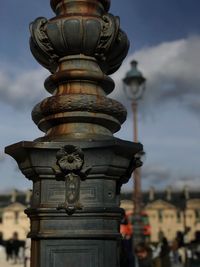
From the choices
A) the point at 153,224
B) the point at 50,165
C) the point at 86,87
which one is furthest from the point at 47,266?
the point at 153,224

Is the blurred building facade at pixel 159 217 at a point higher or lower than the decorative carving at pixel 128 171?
higher

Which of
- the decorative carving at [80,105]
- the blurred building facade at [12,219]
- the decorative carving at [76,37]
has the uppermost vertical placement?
the blurred building facade at [12,219]

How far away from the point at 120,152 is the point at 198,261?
14.8m

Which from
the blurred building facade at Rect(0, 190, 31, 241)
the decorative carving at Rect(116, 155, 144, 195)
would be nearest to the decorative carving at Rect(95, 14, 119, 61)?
the decorative carving at Rect(116, 155, 144, 195)

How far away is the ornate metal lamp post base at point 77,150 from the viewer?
3861 mm

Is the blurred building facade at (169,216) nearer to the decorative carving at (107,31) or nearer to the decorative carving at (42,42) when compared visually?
the decorative carving at (42,42)

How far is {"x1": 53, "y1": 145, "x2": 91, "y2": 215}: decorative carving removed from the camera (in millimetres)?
3880

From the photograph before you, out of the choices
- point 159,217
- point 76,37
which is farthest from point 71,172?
point 159,217

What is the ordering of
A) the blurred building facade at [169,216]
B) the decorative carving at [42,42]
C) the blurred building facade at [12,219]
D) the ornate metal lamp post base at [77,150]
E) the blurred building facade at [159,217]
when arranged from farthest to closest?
the blurred building facade at [12,219] → the blurred building facade at [159,217] → the blurred building facade at [169,216] → the decorative carving at [42,42] → the ornate metal lamp post base at [77,150]

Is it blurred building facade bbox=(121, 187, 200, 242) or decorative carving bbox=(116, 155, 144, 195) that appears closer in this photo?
decorative carving bbox=(116, 155, 144, 195)

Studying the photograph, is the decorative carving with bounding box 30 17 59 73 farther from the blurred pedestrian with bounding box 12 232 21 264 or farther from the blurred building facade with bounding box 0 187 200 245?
the blurred building facade with bounding box 0 187 200 245

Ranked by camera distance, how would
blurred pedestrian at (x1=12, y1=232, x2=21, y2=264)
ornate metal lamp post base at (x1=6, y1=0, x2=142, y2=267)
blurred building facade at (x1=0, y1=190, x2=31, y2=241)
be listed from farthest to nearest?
blurred building facade at (x1=0, y1=190, x2=31, y2=241) < blurred pedestrian at (x1=12, y1=232, x2=21, y2=264) < ornate metal lamp post base at (x1=6, y1=0, x2=142, y2=267)

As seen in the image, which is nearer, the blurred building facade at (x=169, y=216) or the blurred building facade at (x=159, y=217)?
the blurred building facade at (x=169, y=216)

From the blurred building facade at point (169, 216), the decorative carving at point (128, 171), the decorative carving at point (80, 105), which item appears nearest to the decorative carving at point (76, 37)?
the decorative carving at point (80, 105)
